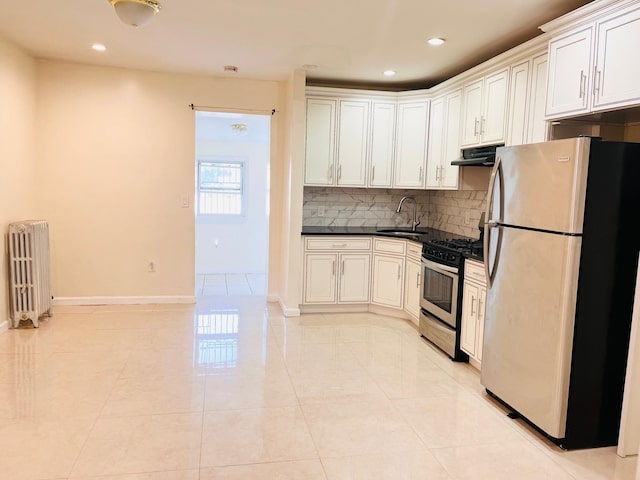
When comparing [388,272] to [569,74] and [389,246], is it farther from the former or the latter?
[569,74]

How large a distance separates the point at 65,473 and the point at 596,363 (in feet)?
8.92

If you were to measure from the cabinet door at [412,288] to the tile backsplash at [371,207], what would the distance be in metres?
0.85

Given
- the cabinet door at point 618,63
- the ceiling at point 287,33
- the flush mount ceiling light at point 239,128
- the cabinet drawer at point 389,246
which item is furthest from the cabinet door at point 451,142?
the flush mount ceiling light at point 239,128

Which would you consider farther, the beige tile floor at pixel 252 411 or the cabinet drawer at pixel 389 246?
the cabinet drawer at pixel 389 246

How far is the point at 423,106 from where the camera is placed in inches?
201

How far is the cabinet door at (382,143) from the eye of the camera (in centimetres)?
521

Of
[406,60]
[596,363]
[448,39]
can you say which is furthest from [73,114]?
[596,363]

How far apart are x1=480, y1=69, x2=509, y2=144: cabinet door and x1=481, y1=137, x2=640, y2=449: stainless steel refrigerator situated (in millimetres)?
1054

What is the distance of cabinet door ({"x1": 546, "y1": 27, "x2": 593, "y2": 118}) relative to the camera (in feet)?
9.02

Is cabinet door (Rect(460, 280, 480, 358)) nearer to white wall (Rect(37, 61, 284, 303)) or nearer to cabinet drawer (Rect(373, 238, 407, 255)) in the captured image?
cabinet drawer (Rect(373, 238, 407, 255))

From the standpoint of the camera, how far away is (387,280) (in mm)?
5078

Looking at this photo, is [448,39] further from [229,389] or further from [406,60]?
[229,389]

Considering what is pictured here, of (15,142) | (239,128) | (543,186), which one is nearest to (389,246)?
(543,186)

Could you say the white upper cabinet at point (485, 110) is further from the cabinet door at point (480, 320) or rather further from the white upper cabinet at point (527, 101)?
the cabinet door at point (480, 320)
